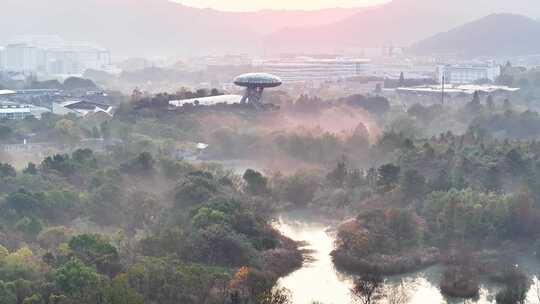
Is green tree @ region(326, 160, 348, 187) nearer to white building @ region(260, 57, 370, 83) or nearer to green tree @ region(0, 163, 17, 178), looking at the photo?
green tree @ region(0, 163, 17, 178)

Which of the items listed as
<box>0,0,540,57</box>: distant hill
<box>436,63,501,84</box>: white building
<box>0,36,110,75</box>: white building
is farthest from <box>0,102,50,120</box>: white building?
<box>0,0,540,57</box>: distant hill

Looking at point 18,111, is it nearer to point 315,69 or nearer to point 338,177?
point 338,177

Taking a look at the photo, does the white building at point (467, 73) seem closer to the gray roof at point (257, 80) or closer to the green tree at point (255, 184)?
the gray roof at point (257, 80)

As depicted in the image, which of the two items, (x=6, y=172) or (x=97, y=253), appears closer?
(x=97, y=253)

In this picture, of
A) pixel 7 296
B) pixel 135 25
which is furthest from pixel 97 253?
pixel 135 25

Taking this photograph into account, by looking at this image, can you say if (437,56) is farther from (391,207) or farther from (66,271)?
(66,271)

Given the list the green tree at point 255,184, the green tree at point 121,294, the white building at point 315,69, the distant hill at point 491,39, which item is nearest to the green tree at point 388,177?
the green tree at point 255,184
